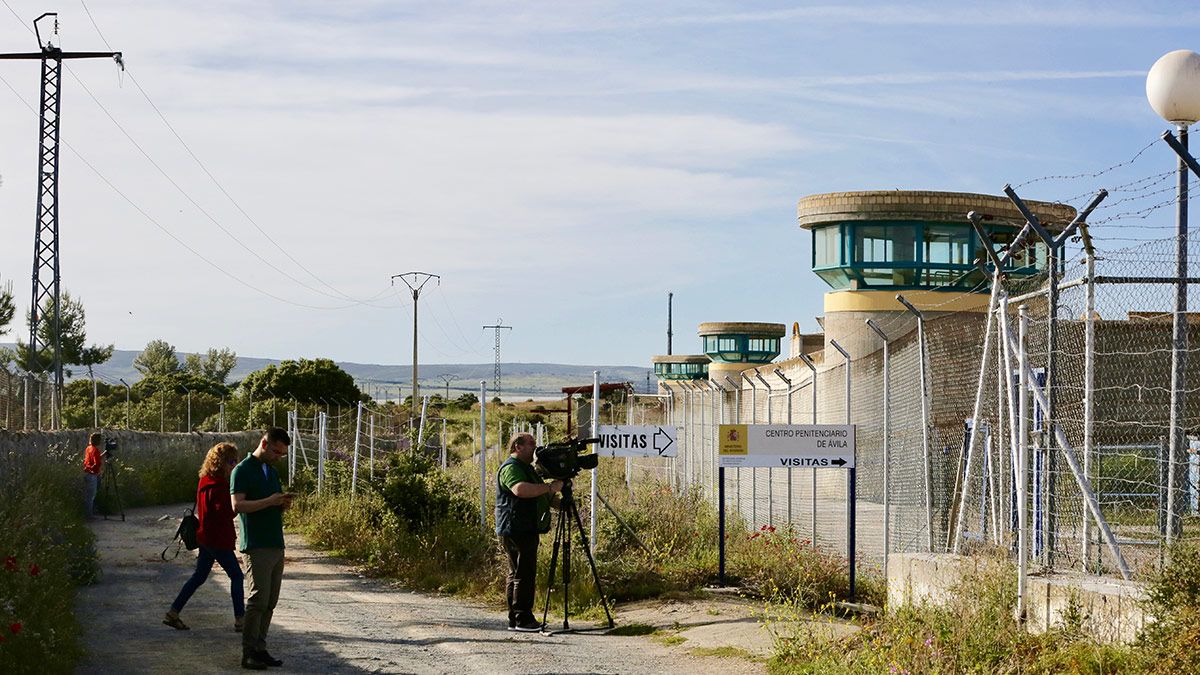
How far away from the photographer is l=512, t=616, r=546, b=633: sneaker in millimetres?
12320

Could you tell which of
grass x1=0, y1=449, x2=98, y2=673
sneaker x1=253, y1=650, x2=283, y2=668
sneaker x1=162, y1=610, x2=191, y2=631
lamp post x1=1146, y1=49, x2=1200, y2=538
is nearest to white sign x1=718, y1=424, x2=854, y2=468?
lamp post x1=1146, y1=49, x2=1200, y2=538

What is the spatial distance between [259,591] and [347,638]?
176cm

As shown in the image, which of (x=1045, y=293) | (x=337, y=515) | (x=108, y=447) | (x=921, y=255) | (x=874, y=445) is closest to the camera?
(x=1045, y=293)

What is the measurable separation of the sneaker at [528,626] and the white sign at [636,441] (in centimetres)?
242

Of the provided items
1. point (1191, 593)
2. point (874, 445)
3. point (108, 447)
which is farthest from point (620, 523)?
point (108, 447)

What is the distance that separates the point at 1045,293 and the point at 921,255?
14.1 metres

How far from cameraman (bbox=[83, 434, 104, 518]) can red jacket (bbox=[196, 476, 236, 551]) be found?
1173 centimetres

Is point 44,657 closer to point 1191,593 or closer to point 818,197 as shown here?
point 1191,593

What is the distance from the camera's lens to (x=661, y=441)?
14.5 metres

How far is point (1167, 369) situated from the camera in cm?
1666

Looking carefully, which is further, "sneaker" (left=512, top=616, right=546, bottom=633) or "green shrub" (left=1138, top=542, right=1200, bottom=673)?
"sneaker" (left=512, top=616, right=546, bottom=633)

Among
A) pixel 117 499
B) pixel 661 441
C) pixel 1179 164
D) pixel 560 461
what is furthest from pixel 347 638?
pixel 117 499

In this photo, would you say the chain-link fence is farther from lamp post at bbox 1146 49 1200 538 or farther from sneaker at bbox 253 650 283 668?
sneaker at bbox 253 650 283 668

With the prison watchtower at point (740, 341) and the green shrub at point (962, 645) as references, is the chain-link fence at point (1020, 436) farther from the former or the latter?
the prison watchtower at point (740, 341)
